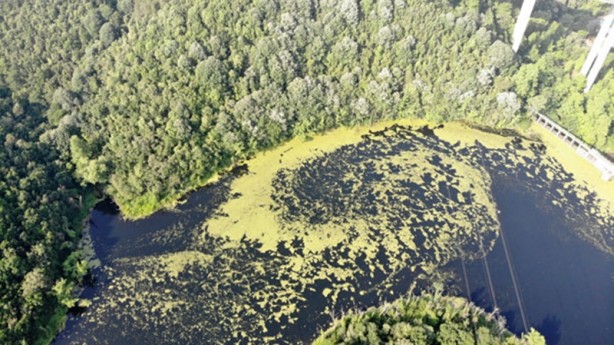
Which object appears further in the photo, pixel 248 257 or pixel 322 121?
pixel 322 121

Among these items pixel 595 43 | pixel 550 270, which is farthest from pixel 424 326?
pixel 595 43

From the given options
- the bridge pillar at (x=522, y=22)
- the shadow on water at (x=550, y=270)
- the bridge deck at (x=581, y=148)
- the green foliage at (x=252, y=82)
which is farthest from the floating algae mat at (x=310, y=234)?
the bridge pillar at (x=522, y=22)

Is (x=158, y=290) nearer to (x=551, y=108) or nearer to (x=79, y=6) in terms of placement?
(x=79, y=6)

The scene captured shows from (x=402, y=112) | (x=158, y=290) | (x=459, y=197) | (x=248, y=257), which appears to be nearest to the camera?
(x=158, y=290)

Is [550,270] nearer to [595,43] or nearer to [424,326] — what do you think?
[424,326]

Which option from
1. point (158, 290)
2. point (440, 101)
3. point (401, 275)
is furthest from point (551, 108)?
point (158, 290)

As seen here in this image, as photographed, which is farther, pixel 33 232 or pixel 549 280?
pixel 549 280

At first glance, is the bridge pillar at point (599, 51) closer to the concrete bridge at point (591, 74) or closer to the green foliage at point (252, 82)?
the concrete bridge at point (591, 74)
